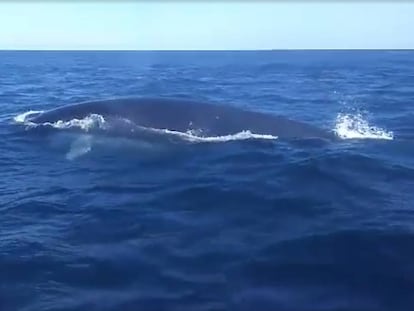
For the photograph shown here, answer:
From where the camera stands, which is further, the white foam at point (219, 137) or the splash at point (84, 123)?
the splash at point (84, 123)

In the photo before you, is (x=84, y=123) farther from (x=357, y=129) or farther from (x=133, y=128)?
(x=357, y=129)

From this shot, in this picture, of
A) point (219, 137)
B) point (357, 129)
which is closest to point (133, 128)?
point (219, 137)

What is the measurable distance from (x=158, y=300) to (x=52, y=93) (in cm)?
3426

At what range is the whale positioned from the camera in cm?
1964

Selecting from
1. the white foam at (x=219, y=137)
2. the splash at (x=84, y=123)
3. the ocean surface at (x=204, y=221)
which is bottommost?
the ocean surface at (x=204, y=221)

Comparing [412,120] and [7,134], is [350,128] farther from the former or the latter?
[7,134]

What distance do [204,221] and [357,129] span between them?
1296 cm

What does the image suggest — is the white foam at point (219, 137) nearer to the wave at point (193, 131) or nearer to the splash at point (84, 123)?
the wave at point (193, 131)

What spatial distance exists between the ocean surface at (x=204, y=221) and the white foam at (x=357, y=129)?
0.17 meters

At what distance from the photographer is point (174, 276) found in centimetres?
936

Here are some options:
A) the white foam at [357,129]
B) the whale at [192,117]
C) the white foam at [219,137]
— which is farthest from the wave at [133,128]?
the white foam at [357,129]

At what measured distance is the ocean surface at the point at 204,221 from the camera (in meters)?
8.85

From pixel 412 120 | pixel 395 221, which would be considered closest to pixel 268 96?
pixel 412 120

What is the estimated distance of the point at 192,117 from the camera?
20.0m
